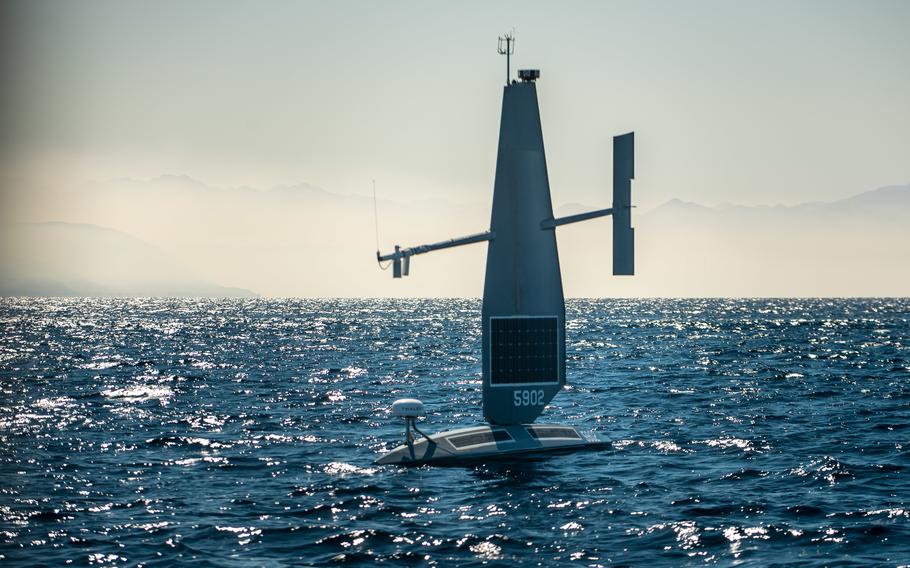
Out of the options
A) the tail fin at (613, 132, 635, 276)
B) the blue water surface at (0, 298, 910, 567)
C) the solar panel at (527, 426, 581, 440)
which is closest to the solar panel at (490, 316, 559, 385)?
the solar panel at (527, 426, 581, 440)

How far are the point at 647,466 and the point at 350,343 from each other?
94909 millimetres

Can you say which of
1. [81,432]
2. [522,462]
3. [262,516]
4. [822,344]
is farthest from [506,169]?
[822,344]

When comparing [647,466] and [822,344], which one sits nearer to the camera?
[647,466]

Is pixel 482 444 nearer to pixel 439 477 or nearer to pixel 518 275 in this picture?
pixel 439 477

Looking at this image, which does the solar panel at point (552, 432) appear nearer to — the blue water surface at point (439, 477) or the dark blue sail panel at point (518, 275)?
the dark blue sail panel at point (518, 275)

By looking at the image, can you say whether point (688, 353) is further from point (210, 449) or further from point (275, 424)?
point (210, 449)

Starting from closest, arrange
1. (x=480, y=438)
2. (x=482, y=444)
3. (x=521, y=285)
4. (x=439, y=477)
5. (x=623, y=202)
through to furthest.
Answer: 1. (x=439, y=477)
2. (x=482, y=444)
3. (x=623, y=202)
4. (x=480, y=438)
5. (x=521, y=285)

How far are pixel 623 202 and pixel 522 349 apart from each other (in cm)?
680

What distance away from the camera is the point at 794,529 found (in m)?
27.6

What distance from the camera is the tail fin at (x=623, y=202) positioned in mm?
36719

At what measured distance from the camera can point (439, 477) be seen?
34594 mm

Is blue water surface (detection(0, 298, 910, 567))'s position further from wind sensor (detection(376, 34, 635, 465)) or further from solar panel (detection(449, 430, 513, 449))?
wind sensor (detection(376, 34, 635, 465))

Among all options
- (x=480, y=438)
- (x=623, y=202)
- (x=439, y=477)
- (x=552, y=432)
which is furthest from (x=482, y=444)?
(x=623, y=202)

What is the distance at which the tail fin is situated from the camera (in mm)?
36719
